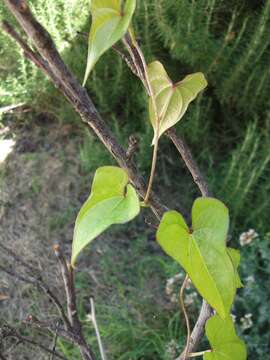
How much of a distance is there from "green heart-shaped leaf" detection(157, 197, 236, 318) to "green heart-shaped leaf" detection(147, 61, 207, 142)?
0.35ft

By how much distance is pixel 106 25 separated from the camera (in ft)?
1.63

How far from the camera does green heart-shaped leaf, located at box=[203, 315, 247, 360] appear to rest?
73 cm

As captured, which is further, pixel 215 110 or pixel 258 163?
pixel 215 110

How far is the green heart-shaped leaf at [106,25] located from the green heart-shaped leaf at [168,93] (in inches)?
4.6

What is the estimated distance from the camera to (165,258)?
186 cm

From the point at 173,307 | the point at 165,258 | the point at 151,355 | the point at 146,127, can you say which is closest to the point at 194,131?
the point at 146,127

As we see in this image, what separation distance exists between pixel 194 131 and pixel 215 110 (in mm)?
246

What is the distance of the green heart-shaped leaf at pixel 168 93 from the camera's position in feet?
2.01

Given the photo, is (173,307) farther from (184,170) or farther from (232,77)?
(232,77)

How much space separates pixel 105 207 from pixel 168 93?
0.16 meters

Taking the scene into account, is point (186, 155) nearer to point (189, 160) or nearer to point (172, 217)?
point (189, 160)

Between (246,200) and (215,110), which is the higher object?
(215,110)

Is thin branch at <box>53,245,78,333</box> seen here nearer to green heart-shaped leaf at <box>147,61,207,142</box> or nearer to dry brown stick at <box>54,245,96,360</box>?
dry brown stick at <box>54,245,96,360</box>

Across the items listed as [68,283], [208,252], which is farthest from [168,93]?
[68,283]
